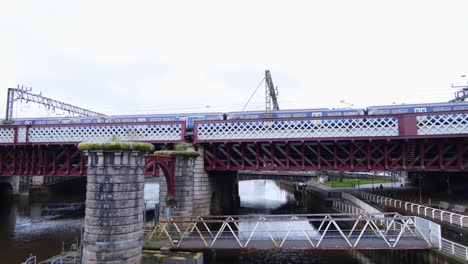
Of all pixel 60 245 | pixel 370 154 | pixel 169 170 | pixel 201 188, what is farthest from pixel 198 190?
pixel 370 154

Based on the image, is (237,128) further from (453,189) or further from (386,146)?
(453,189)

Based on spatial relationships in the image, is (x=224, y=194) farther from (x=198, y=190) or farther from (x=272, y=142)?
(x=272, y=142)

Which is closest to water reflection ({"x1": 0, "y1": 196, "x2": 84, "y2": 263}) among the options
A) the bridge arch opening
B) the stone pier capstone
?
the bridge arch opening

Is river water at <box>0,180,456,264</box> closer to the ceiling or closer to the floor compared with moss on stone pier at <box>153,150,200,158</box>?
closer to the floor

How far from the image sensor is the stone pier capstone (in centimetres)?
1587

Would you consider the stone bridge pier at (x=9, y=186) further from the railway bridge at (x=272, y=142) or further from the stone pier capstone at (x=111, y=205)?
the stone pier capstone at (x=111, y=205)

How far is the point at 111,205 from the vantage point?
16109mm

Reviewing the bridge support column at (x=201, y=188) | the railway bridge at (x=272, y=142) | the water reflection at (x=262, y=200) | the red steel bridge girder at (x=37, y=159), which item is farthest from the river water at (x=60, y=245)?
the bridge support column at (x=201, y=188)

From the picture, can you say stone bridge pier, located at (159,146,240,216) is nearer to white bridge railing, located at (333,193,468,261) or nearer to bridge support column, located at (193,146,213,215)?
bridge support column, located at (193,146,213,215)

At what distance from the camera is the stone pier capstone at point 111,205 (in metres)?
15.9

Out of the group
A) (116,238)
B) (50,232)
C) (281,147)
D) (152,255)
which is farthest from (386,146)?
(50,232)

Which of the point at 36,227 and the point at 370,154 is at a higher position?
the point at 370,154

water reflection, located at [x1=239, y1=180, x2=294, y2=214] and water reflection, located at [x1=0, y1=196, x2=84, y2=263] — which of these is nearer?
water reflection, located at [x1=0, y1=196, x2=84, y2=263]

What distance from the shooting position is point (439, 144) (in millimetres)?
31781
